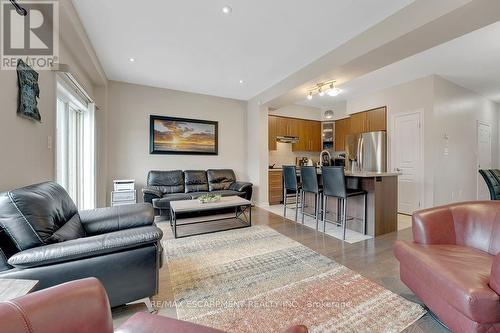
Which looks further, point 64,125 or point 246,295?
point 64,125

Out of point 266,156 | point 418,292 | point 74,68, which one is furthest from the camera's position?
point 266,156

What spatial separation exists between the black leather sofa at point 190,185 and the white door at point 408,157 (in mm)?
3247

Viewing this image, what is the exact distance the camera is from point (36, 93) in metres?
1.97

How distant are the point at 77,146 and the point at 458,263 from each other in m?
5.01

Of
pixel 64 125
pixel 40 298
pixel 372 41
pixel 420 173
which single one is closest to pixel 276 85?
pixel 372 41

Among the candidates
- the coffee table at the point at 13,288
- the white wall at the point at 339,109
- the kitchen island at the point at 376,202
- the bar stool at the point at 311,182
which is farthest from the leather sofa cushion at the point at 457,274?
the white wall at the point at 339,109

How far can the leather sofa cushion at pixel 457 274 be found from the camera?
109 centimetres

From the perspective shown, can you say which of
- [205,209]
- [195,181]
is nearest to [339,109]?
[195,181]

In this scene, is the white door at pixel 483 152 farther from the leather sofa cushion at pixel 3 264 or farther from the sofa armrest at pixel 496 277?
the leather sofa cushion at pixel 3 264

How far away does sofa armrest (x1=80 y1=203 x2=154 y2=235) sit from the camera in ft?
6.42

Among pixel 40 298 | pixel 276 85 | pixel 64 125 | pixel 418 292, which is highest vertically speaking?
pixel 276 85

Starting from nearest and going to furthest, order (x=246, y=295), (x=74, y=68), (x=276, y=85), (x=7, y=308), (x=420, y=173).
→ (x=7, y=308)
(x=246, y=295)
(x=74, y=68)
(x=420, y=173)
(x=276, y=85)

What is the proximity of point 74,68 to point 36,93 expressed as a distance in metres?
1.28

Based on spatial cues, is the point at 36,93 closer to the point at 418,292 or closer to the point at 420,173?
the point at 418,292
